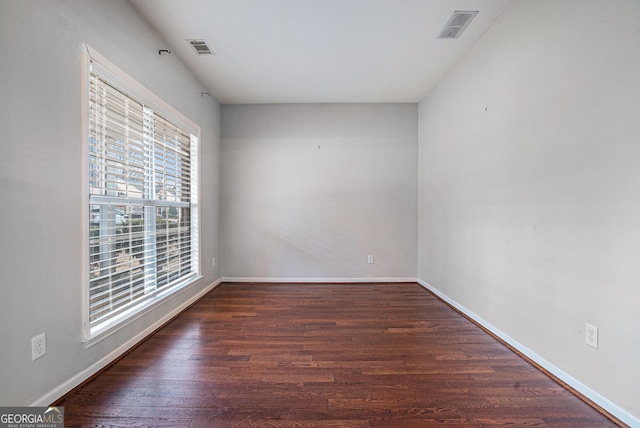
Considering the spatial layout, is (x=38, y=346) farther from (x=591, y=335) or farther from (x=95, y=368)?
(x=591, y=335)

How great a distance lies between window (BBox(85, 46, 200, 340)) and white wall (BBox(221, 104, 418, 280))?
1124mm

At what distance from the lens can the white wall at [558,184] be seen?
4.50 feet

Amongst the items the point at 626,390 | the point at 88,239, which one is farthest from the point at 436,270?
the point at 88,239

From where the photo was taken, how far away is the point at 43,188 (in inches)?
55.6

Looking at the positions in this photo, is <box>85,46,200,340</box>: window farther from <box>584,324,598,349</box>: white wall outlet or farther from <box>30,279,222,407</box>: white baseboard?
<box>584,324,598,349</box>: white wall outlet

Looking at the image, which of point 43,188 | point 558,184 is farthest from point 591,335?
point 43,188

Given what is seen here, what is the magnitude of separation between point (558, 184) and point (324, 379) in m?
2.03

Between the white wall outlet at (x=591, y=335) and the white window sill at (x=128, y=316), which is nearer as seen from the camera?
the white wall outlet at (x=591, y=335)

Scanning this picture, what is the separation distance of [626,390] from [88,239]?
3.22 m

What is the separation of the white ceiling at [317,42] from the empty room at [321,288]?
2 cm

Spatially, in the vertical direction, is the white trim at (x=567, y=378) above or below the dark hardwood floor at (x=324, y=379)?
above

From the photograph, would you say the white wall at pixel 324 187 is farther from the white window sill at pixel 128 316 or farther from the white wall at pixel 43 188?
the white wall at pixel 43 188

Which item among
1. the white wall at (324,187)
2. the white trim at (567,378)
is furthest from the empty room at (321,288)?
the white wall at (324,187)

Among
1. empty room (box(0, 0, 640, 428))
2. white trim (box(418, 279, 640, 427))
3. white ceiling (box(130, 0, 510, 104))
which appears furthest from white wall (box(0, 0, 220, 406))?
white trim (box(418, 279, 640, 427))
